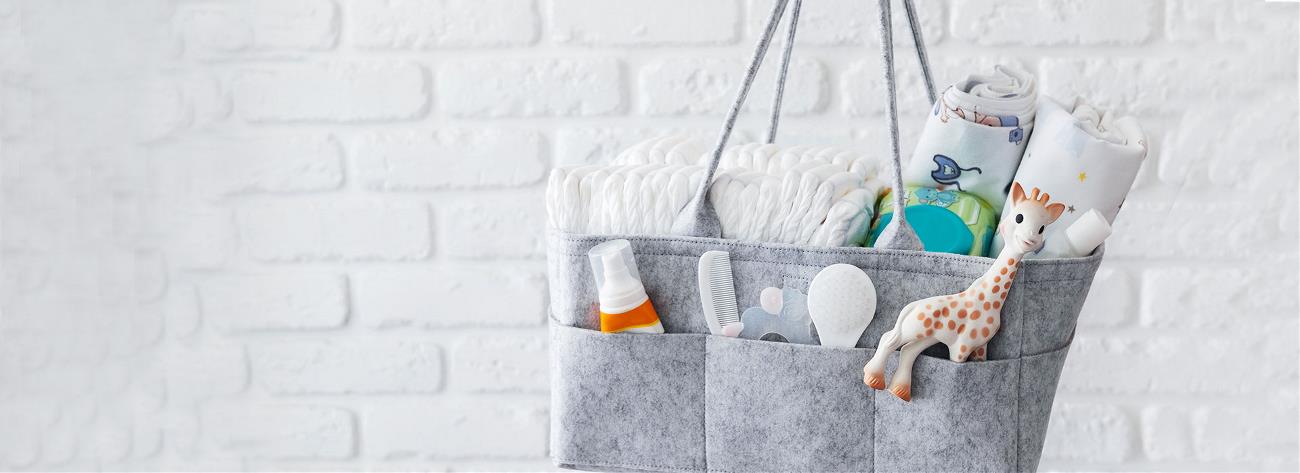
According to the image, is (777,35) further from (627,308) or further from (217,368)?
(217,368)

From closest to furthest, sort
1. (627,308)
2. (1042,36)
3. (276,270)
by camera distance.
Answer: (627,308) → (1042,36) → (276,270)

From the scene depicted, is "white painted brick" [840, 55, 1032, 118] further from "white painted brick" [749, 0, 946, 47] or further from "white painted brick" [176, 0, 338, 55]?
"white painted brick" [176, 0, 338, 55]

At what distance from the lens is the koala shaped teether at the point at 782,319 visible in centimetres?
72

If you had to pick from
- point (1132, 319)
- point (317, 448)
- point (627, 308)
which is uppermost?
point (627, 308)

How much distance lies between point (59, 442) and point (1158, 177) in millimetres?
1318

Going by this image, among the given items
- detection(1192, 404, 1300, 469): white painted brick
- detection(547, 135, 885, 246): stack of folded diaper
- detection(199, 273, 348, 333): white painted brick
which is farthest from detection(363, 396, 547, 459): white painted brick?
detection(1192, 404, 1300, 469): white painted brick

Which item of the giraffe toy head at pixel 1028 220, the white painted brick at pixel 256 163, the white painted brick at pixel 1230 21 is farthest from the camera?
the white painted brick at pixel 256 163

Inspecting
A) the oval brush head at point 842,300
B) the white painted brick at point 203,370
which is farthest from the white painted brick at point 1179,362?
the white painted brick at point 203,370

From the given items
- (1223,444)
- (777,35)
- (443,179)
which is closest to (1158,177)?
(1223,444)

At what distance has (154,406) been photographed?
1.24 m

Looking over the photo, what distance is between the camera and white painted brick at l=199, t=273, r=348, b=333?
3.88 ft

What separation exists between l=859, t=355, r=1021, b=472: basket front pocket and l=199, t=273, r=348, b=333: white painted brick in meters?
0.72

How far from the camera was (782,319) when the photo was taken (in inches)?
28.5

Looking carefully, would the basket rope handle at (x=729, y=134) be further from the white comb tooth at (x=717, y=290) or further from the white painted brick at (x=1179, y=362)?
the white painted brick at (x=1179, y=362)
